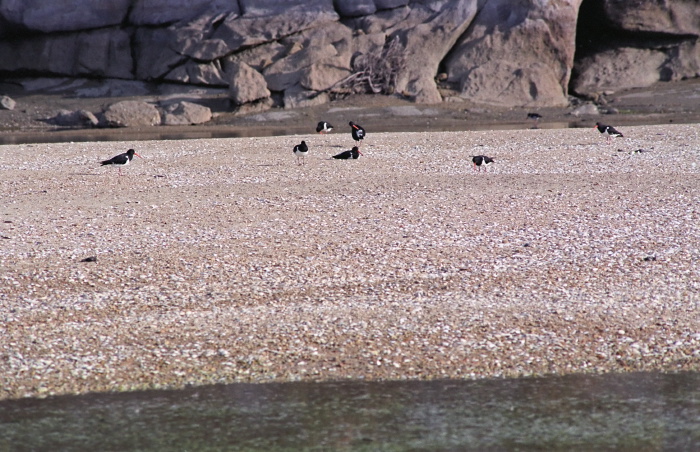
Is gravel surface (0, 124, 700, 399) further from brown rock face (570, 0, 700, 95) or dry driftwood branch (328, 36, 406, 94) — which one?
brown rock face (570, 0, 700, 95)

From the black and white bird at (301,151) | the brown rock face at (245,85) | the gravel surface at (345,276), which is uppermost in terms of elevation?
the brown rock face at (245,85)

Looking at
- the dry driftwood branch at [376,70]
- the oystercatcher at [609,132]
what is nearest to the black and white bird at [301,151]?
the oystercatcher at [609,132]

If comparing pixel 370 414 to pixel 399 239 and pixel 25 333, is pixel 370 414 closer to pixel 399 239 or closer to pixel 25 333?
pixel 25 333

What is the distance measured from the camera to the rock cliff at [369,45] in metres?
35.2

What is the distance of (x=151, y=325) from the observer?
876 cm

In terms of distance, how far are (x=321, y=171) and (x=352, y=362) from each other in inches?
450

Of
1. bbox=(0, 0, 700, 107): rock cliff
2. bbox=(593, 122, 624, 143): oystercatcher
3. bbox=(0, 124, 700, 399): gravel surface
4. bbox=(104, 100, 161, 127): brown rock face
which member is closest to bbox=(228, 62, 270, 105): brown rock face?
bbox=(0, 0, 700, 107): rock cliff

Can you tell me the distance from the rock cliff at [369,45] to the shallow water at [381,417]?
27.9m

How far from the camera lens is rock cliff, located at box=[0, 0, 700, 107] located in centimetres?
3525

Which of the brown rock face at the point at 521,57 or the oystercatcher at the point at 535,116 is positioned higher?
the brown rock face at the point at 521,57

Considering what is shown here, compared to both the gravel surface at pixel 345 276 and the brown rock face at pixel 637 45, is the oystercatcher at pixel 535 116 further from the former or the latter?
the gravel surface at pixel 345 276

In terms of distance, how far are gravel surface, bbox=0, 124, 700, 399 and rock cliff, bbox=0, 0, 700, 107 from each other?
17289 mm

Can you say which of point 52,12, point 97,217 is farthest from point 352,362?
point 52,12

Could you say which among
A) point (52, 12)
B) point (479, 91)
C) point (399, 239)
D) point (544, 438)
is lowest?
point (544, 438)
